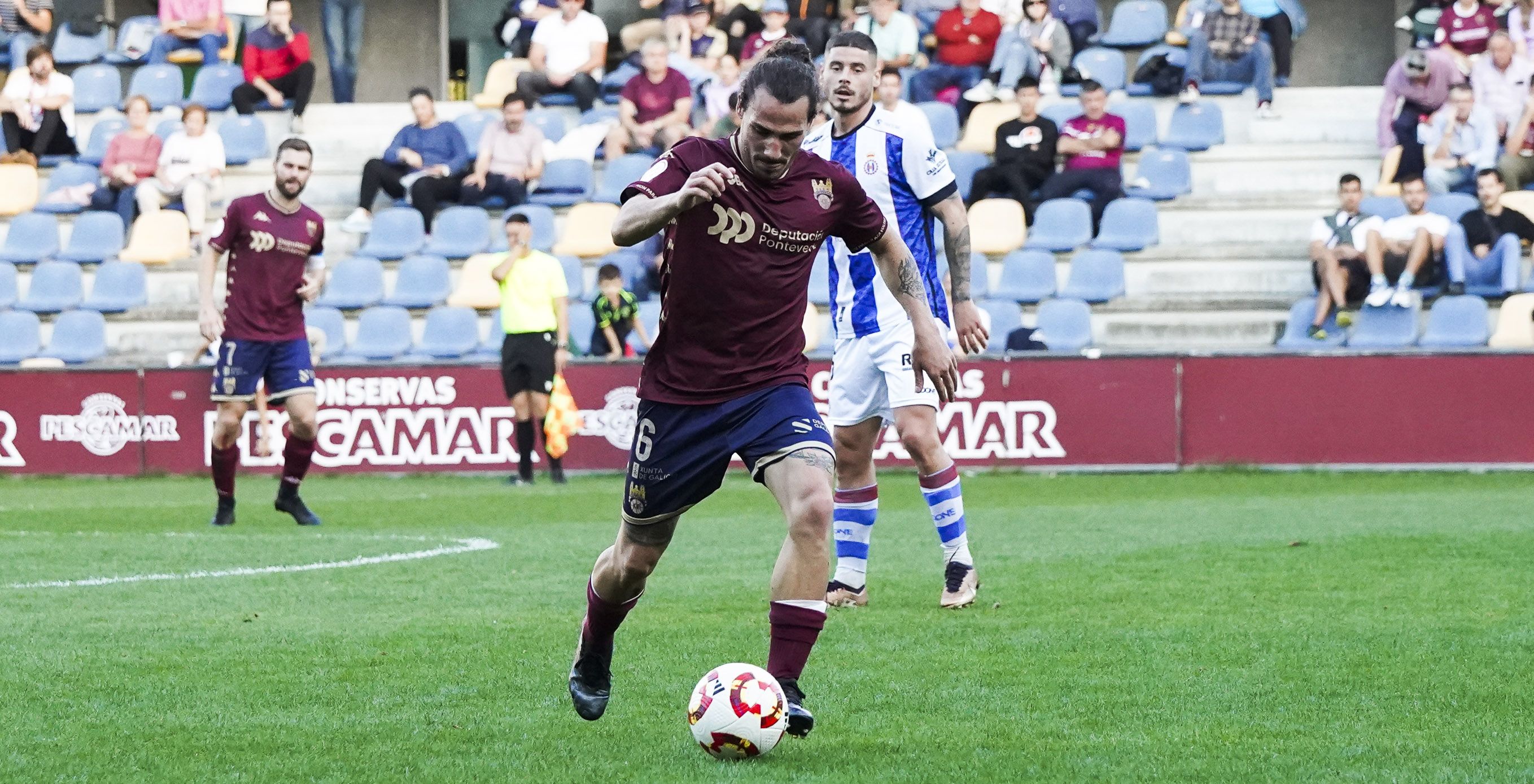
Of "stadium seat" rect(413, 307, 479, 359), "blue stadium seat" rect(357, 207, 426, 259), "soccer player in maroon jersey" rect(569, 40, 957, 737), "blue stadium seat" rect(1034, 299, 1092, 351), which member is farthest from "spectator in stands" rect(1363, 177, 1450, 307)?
"soccer player in maroon jersey" rect(569, 40, 957, 737)

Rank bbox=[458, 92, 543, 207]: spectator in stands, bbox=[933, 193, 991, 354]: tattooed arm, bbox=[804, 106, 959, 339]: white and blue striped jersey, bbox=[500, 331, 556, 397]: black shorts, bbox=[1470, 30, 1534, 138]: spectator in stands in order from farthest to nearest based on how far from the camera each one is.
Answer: bbox=[458, 92, 543, 207]: spectator in stands → bbox=[1470, 30, 1534, 138]: spectator in stands → bbox=[500, 331, 556, 397]: black shorts → bbox=[804, 106, 959, 339]: white and blue striped jersey → bbox=[933, 193, 991, 354]: tattooed arm

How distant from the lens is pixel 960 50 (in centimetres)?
2097

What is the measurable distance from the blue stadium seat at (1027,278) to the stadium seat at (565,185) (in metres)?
4.91

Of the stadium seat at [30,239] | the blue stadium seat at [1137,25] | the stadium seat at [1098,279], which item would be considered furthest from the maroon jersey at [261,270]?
the blue stadium seat at [1137,25]

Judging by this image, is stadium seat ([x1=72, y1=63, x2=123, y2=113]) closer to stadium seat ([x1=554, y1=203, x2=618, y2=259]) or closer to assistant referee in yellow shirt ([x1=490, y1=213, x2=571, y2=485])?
stadium seat ([x1=554, y1=203, x2=618, y2=259])

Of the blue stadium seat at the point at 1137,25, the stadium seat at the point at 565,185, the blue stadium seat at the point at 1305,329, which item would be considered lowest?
the blue stadium seat at the point at 1305,329

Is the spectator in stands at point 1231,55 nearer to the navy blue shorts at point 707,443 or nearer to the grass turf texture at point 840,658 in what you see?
→ the grass turf texture at point 840,658

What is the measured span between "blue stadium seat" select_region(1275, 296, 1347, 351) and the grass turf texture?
248 inches

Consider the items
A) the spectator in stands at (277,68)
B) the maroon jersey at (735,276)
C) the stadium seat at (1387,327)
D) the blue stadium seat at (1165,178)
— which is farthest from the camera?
the spectator in stands at (277,68)

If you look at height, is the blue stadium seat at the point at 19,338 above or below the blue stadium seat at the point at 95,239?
below

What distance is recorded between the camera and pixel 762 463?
5.16m

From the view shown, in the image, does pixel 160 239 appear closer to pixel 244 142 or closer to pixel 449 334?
pixel 244 142

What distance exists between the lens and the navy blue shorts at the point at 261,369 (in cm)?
1192

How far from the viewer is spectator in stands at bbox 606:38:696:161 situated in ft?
67.3
